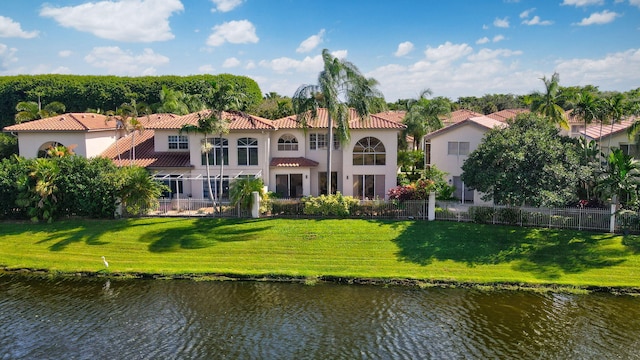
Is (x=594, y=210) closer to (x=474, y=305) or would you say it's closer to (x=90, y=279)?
(x=474, y=305)

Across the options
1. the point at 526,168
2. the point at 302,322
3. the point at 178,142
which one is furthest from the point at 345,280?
the point at 178,142

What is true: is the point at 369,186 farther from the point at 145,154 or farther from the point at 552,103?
the point at 145,154

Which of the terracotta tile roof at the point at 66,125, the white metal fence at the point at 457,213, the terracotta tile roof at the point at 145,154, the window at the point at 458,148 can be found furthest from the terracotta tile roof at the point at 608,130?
the terracotta tile roof at the point at 66,125

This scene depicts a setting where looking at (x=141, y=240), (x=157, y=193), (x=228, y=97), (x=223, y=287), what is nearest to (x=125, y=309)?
(x=223, y=287)

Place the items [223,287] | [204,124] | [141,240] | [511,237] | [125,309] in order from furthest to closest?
1. [204,124]
2. [141,240]
3. [511,237]
4. [223,287]
5. [125,309]

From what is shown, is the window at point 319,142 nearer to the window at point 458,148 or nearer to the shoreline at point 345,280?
the window at point 458,148

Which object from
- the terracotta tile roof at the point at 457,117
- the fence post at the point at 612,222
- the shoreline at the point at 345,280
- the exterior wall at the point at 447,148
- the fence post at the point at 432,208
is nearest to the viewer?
the shoreline at the point at 345,280
